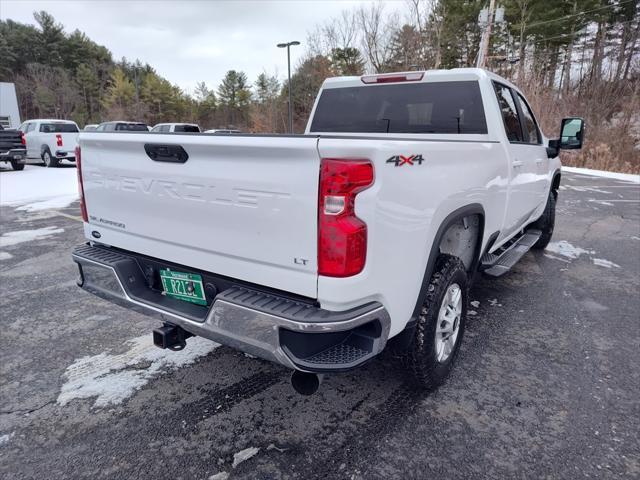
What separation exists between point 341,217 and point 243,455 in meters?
1.37

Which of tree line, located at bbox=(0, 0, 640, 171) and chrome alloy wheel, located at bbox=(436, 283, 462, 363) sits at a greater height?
tree line, located at bbox=(0, 0, 640, 171)

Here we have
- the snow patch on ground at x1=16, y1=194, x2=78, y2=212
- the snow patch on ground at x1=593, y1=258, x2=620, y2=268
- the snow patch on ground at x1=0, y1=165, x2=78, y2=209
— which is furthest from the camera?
the snow patch on ground at x1=0, y1=165, x2=78, y2=209

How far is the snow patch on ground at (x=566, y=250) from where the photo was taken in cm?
589

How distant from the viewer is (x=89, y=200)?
2.79 meters

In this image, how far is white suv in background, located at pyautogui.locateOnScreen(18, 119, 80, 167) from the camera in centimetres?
1587

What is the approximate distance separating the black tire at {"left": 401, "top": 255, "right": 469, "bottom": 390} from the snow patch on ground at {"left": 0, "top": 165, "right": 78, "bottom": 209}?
9035 millimetres

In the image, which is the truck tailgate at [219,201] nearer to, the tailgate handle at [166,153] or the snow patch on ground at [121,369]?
the tailgate handle at [166,153]

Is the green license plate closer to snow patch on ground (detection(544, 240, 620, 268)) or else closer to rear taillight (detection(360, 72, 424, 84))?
rear taillight (detection(360, 72, 424, 84))

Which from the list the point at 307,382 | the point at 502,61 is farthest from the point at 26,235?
the point at 502,61

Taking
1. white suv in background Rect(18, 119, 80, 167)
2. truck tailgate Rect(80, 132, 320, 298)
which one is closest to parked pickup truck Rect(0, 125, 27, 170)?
white suv in background Rect(18, 119, 80, 167)

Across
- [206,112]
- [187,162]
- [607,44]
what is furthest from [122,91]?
[187,162]

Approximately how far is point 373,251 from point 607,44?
38429mm

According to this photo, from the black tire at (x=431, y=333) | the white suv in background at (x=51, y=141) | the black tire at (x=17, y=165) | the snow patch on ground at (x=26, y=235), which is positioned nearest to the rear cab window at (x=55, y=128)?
the white suv in background at (x=51, y=141)

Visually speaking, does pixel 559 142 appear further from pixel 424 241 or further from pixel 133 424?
pixel 133 424
